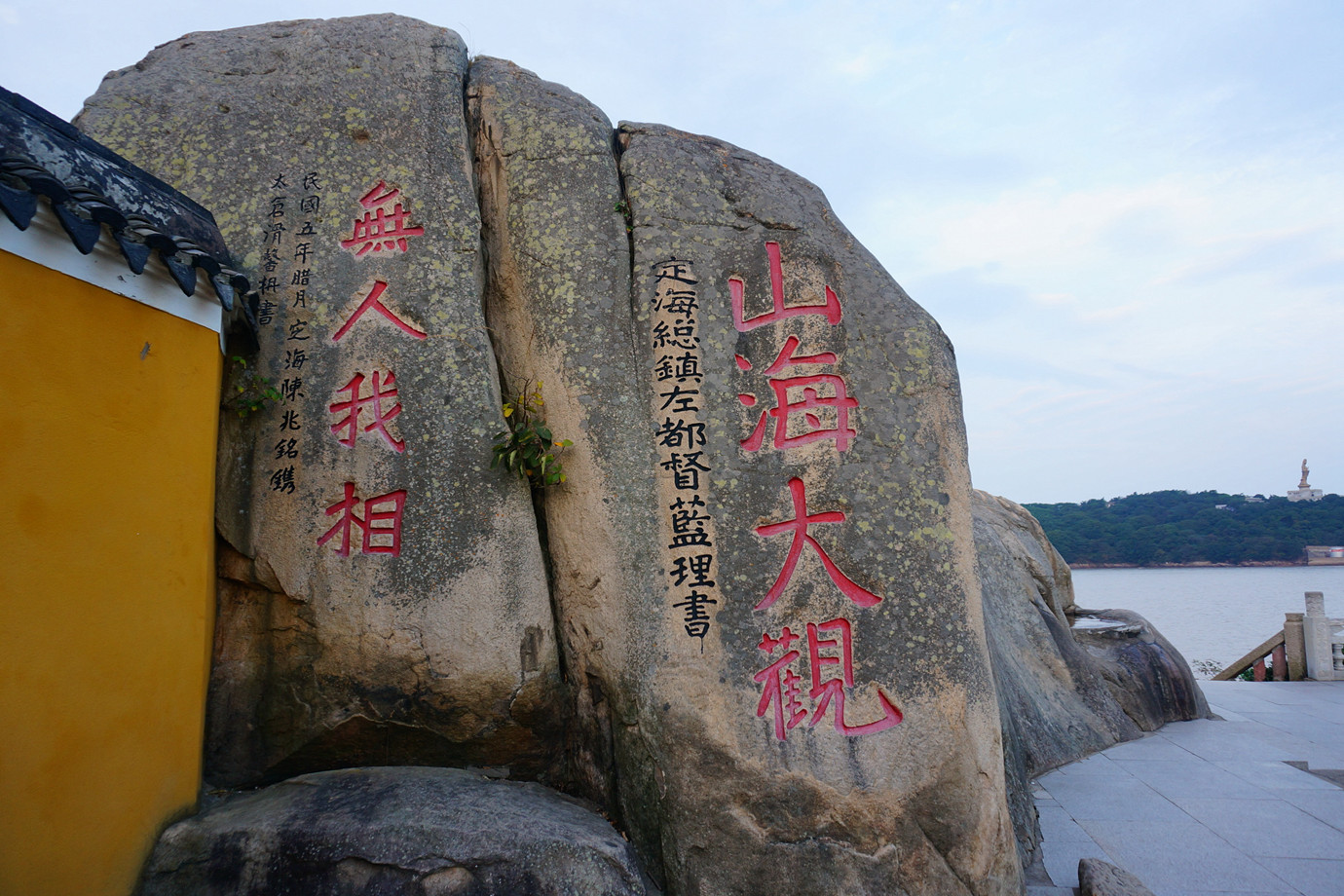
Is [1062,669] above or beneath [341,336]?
beneath

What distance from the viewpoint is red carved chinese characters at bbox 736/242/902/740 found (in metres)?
4.07

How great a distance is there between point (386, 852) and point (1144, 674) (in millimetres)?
8285

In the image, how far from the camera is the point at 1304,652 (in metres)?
11.0

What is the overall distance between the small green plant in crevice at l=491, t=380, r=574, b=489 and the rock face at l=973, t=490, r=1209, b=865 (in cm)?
440

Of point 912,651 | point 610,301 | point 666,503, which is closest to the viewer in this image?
point 912,651

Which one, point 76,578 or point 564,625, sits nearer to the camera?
point 76,578

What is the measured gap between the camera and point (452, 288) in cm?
486

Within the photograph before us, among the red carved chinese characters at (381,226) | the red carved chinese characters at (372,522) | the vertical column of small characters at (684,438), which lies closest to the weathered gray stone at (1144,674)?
the vertical column of small characters at (684,438)

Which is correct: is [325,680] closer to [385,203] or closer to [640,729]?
[640,729]

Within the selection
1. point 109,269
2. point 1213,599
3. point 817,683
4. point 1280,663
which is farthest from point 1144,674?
point 1213,599

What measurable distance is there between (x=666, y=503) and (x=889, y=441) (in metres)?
1.43

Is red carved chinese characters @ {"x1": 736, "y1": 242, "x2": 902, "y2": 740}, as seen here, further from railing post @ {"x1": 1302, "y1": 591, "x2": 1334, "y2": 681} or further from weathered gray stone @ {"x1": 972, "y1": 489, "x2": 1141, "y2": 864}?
railing post @ {"x1": 1302, "y1": 591, "x2": 1334, "y2": 681}

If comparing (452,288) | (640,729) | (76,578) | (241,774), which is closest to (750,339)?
(452,288)

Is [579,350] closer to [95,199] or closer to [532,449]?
[532,449]
